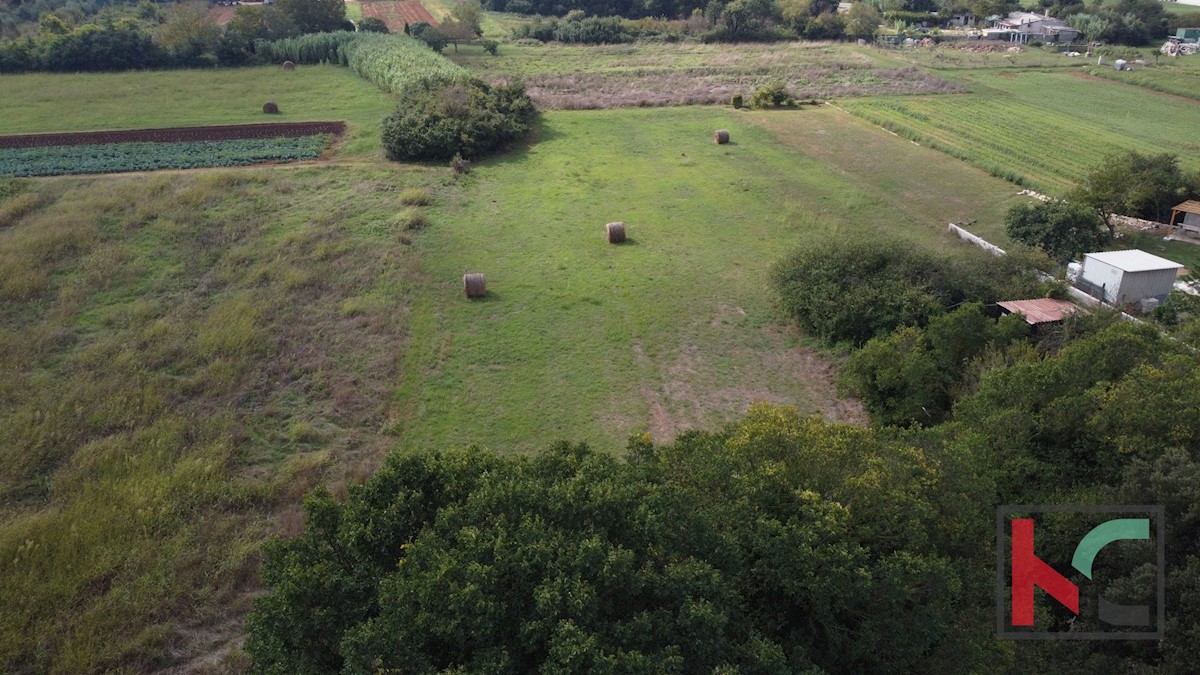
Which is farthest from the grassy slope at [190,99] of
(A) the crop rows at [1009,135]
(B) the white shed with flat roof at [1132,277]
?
(B) the white shed with flat roof at [1132,277]

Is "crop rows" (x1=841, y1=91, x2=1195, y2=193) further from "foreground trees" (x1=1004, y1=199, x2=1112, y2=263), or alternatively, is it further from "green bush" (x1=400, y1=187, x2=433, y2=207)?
"green bush" (x1=400, y1=187, x2=433, y2=207)

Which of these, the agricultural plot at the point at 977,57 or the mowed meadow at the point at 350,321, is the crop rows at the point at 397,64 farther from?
the agricultural plot at the point at 977,57

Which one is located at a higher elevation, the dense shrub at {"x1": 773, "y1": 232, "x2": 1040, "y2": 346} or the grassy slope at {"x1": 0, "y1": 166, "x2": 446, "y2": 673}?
the dense shrub at {"x1": 773, "y1": 232, "x2": 1040, "y2": 346}

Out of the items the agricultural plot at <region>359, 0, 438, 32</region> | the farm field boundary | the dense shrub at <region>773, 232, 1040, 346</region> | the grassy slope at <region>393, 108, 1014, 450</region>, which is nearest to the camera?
the grassy slope at <region>393, 108, 1014, 450</region>

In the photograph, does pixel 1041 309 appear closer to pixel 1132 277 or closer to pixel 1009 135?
pixel 1132 277

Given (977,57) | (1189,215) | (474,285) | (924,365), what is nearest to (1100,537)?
(924,365)

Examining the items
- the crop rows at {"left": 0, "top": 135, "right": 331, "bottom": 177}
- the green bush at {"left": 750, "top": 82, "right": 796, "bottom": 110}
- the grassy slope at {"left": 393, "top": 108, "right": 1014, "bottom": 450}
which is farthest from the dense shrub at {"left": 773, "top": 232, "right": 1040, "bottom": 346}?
the crop rows at {"left": 0, "top": 135, "right": 331, "bottom": 177}

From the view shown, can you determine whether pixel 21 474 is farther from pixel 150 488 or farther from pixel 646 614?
pixel 646 614
